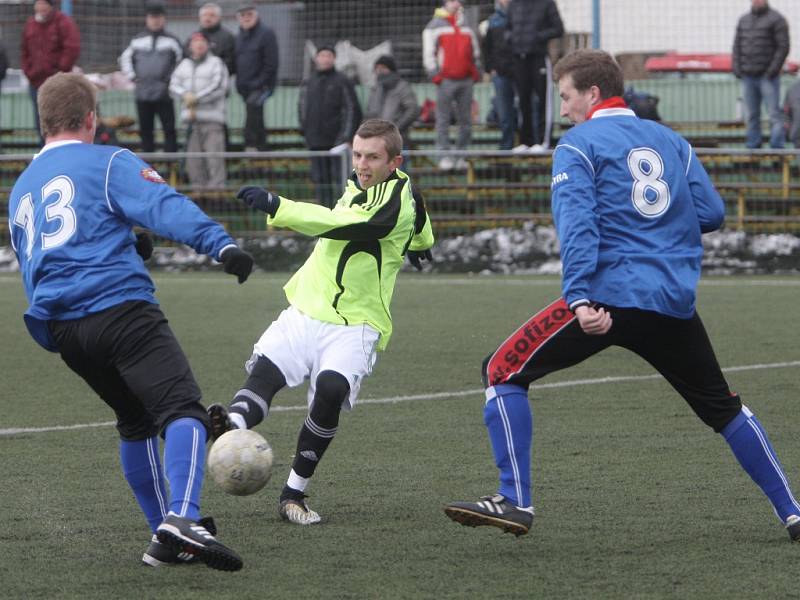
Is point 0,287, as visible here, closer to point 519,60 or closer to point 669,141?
point 519,60

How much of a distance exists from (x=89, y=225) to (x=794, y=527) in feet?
8.46

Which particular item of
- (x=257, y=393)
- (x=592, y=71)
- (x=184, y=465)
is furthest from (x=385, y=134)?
(x=184, y=465)

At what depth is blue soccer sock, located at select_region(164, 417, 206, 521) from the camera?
179 inches

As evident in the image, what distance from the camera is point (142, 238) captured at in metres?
4.88

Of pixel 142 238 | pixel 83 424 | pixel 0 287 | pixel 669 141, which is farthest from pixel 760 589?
pixel 0 287

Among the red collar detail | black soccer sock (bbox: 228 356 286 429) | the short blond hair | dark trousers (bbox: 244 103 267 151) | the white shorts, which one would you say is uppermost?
the short blond hair

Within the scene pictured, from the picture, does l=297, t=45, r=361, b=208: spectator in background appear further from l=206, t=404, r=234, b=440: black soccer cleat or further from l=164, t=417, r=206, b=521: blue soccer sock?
l=164, t=417, r=206, b=521: blue soccer sock

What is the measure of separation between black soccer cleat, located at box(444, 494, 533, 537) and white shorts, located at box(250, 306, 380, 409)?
85 centimetres

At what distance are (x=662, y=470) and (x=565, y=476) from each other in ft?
1.43

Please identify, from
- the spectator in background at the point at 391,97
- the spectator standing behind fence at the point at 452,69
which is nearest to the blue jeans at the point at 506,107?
the spectator standing behind fence at the point at 452,69

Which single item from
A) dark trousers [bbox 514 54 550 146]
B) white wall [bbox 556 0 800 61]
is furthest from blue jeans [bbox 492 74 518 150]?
white wall [bbox 556 0 800 61]

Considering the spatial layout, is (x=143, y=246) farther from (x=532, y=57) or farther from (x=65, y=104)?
(x=532, y=57)

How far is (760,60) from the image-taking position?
16.1 meters

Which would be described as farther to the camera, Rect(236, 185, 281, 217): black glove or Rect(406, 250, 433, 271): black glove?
Rect(406, 250, 433, 271): black glove
